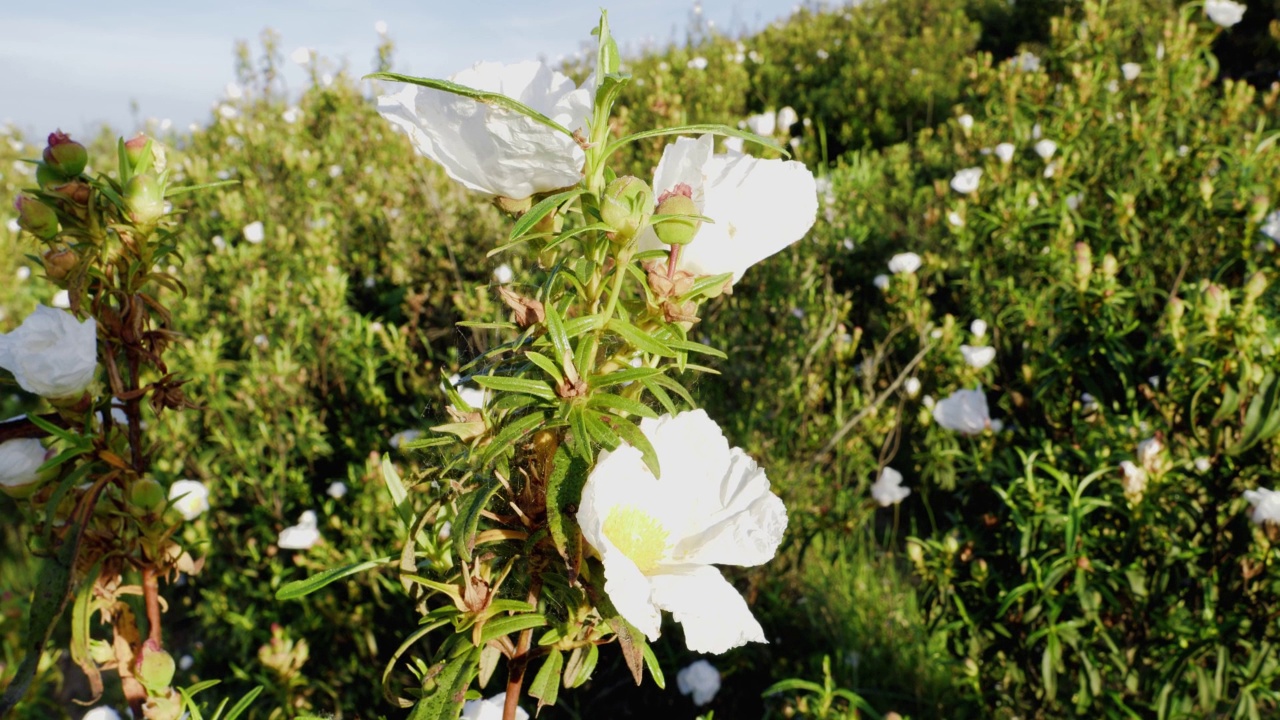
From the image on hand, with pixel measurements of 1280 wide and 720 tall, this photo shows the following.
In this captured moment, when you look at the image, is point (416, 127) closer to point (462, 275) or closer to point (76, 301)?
point (76, 301)

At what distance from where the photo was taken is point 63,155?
2.72 ft

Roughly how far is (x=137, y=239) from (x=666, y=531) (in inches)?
27.0

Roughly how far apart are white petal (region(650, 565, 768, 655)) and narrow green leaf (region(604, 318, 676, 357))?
187 mm

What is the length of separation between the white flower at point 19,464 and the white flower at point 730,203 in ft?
2.41

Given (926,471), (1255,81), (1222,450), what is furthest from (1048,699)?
(1255,81)

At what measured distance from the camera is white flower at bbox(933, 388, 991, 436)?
2463mm

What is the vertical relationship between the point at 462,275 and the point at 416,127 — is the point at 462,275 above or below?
below

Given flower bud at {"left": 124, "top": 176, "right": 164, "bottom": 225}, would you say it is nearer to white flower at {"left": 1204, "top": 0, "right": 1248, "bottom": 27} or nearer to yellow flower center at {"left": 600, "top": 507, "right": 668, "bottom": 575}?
yellow flower center at {"left": 600, "top": 507, "right": 668, "bottom": 575}

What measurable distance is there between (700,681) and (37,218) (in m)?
2.05

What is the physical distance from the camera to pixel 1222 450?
180 cm

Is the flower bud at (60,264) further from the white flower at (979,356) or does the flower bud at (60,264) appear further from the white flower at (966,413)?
the white flower at (979,356)

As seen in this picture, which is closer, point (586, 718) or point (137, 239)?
point (137, 239)

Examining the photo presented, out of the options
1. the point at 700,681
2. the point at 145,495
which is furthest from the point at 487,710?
the point at 700,681

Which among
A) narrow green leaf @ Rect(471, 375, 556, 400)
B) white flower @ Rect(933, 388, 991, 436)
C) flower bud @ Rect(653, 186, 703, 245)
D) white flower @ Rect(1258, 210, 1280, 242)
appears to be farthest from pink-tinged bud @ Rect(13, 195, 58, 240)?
white flower @ Rect(1258, 210, 1280, 242)
